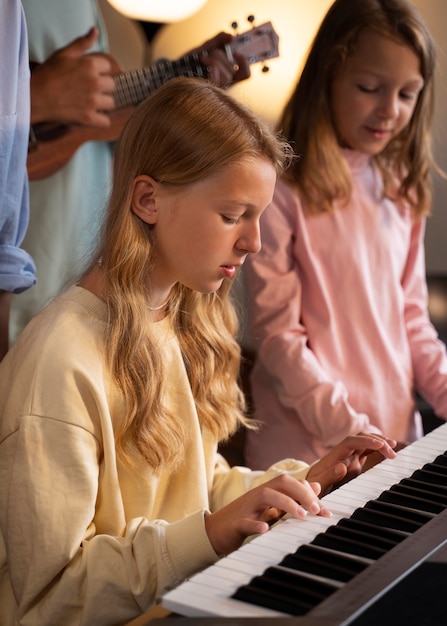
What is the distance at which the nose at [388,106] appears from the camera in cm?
198

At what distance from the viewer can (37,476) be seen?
1223 millimetres

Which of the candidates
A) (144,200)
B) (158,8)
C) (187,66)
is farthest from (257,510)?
(158,8)

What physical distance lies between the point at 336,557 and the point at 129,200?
0.57m

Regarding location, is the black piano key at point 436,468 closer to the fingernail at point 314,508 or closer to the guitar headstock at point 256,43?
the fingernail at point 314,508

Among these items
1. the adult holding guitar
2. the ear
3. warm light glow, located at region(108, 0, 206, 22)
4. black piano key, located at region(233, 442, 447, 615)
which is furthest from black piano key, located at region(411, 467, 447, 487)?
warm light glow, located at region(108, 0, 206, 22)

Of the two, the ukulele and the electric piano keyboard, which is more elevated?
the ukulele

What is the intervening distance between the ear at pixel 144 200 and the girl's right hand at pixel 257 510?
1.34 feet

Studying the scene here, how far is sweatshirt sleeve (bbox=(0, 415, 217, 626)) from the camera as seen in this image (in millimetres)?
1205

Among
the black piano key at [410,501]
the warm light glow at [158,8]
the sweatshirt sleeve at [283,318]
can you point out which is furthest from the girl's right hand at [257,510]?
the warm light glow at [158,8]

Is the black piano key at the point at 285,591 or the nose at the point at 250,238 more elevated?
the nose at the point at 250,238

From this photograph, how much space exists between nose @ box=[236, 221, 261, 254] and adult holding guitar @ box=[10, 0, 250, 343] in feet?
2.56

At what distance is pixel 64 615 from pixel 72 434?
21 cm

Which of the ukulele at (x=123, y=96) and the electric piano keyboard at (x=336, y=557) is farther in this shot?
the ukulele at (x=123, y=96)

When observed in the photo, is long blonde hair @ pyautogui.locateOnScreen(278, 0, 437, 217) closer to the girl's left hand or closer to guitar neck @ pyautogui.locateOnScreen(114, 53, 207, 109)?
guitar neck @ pyautogui.locateOnScreen(114, 53, 207, 109)
